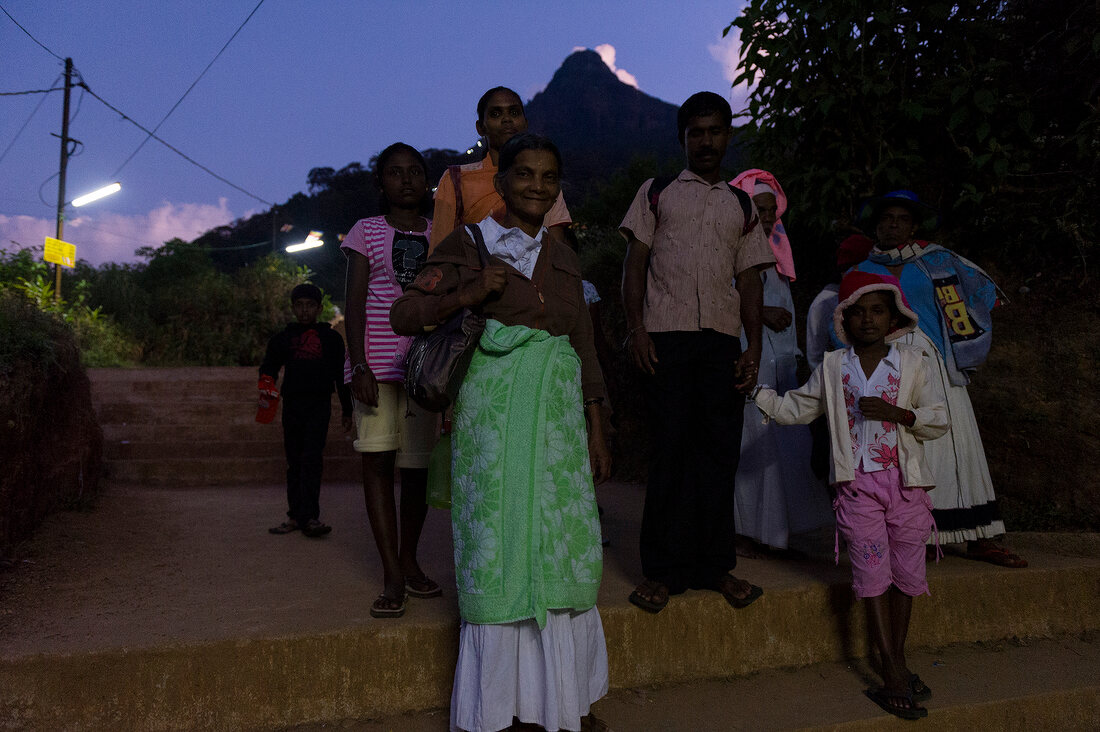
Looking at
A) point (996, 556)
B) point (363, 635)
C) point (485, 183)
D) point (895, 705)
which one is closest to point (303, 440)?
point (363, 635)

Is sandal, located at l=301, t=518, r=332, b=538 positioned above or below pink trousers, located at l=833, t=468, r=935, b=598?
below

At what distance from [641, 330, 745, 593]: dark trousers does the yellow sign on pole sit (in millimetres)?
15412

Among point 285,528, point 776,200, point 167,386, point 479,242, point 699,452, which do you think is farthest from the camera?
point 167,386

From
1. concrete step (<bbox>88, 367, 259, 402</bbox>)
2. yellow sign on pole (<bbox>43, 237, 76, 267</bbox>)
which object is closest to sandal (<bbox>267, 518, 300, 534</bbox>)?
concrete step (<bbox>88, 367, 259, 402</bbox>)

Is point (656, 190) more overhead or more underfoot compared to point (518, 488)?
more overhead

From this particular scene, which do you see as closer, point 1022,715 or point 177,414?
point 1022,715

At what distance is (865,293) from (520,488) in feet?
5.95

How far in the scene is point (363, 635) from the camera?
8.50 feet

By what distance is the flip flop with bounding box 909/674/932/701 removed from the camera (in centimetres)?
272

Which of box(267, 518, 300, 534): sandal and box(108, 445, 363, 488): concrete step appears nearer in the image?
box(267, 518, 300, 534): sandal

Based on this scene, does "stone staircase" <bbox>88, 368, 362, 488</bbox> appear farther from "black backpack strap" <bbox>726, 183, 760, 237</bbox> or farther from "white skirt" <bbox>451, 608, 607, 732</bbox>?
"white skirt" <bbox>451, 608, 607, 732</bbox>

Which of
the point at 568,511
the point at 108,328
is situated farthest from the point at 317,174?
the point at 568,511

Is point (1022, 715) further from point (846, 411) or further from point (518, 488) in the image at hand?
point (518, 488)

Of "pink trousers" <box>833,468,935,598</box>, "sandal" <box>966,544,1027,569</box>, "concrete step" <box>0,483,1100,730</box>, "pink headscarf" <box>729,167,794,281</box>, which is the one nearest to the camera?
"concrete step" <box>0,483,1100,730</box>
